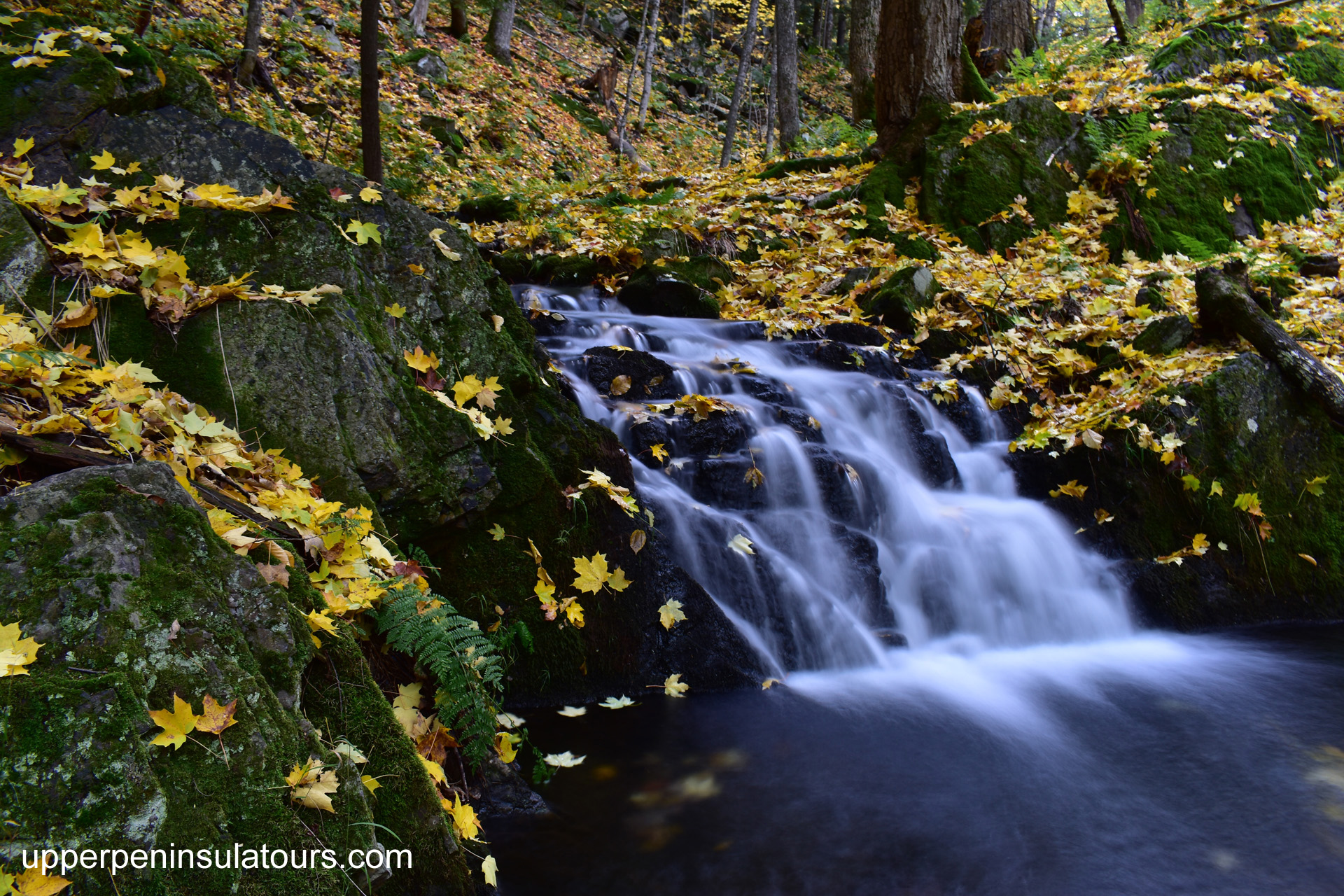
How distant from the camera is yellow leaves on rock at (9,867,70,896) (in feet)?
4.46

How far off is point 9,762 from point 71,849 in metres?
0.20

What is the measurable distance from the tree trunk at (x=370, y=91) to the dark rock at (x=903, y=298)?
4340 mm

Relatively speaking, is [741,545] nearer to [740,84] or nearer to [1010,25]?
[1010,25]

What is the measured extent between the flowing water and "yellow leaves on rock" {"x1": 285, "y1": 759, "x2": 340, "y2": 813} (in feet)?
3.41

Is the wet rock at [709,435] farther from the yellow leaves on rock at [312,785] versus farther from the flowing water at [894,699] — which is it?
the yellow leaves on rock at [312,785]

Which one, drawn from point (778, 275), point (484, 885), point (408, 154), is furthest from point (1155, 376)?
point (408, 154)

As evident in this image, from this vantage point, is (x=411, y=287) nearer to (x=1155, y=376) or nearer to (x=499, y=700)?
(x=499, y=700)

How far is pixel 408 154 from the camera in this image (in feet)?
37.2

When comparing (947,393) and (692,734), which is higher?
(947,393)

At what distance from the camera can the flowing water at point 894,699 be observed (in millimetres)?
2881

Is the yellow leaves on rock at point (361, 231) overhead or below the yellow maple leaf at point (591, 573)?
overhead

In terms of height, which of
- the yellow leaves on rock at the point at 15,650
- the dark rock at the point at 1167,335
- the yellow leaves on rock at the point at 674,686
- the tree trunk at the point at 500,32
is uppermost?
the tree trunk at the point at 500,32

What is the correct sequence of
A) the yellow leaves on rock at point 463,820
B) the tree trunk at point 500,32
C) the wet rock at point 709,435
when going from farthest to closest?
1. the tree trunk at point 500,32
2. the wet rock at point 709,435
3. the yellow leaves on rock at point 463,820

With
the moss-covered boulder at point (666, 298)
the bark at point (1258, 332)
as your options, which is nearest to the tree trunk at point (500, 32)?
the moss-covered boulder at point (666, 298)
